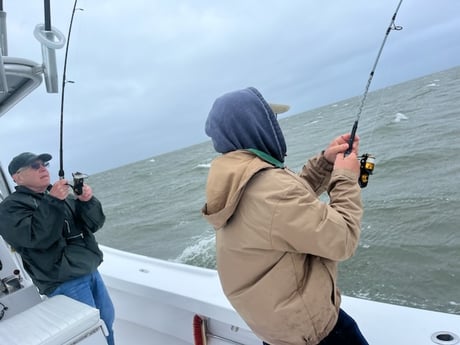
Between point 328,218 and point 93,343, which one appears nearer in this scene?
point 328,218

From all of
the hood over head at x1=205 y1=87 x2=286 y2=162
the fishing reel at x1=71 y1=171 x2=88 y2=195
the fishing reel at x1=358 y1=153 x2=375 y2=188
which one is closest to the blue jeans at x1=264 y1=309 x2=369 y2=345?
the fishing reel at x1=358 y1=153 x2=375 y2=188

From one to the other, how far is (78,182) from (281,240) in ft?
4.33

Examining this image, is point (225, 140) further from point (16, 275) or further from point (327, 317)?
point (16, 275)

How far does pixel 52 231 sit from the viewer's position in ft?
5.56

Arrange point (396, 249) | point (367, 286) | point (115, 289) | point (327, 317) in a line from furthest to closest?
1. point (396, 249)
2. point (367, 286)
3. point (115, 289)
4. point (327, 317)

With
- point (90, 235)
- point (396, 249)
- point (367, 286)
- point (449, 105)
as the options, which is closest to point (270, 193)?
point (90, 235)

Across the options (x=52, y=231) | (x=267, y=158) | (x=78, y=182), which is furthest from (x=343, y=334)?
(x=78, y=182)

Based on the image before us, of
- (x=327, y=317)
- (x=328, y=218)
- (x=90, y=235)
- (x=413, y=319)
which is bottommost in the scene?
(x=90, y=235)

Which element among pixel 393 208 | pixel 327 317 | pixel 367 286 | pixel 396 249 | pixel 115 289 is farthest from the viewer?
pixel 393 208

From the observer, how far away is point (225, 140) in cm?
102

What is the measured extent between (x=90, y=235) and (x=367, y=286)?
3144 mm

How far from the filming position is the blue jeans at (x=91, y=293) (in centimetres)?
188

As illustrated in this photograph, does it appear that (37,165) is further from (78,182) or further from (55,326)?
(55,326)

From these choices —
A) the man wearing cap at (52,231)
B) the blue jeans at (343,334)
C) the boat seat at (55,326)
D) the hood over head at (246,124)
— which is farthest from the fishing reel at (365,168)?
the man wearing cap at (52,231)
